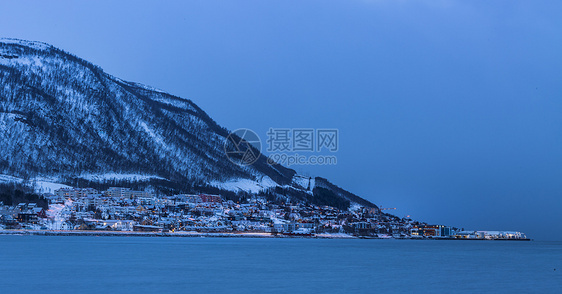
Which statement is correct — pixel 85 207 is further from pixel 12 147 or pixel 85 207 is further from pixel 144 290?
pixel 144 290

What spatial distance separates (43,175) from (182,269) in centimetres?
15789

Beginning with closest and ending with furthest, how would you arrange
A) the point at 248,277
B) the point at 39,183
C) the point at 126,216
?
the point at 248,277 → the point at 126,216 → the point at 39,183

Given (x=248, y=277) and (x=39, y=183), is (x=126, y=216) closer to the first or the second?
(x=39, y=183)

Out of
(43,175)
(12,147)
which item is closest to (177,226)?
(43,175)

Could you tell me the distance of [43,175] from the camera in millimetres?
194750

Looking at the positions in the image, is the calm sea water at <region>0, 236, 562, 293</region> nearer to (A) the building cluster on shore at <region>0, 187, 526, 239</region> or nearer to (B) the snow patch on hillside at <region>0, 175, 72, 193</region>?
(A) the building cluster on shore at <region>0, 187, 526, 239</region>

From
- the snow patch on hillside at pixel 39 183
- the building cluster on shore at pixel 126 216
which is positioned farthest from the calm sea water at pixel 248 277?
the snow patch on hillside at pixel 39 183

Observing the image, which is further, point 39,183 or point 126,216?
point 39,183

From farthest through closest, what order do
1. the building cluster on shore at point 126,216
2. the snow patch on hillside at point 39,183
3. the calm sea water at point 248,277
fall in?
1. the snow patch on hillside at point 39,183
2. the building cluster on shore at point 126,216
3. the calm sea water at point 248,277

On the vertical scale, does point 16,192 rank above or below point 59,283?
above

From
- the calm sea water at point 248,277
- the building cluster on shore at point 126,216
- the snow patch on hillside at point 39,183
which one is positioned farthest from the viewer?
the snow patch on hillside at point 39,183

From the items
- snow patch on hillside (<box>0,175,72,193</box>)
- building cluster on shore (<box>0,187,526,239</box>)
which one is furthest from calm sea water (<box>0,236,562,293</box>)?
snow patch on hillside (<box>0,175,72,193</box>)

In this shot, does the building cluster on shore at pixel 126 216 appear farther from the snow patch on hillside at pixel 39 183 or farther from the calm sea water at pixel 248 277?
the calm sea water at pixel 248 277

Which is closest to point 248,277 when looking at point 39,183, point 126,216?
point 126,216
